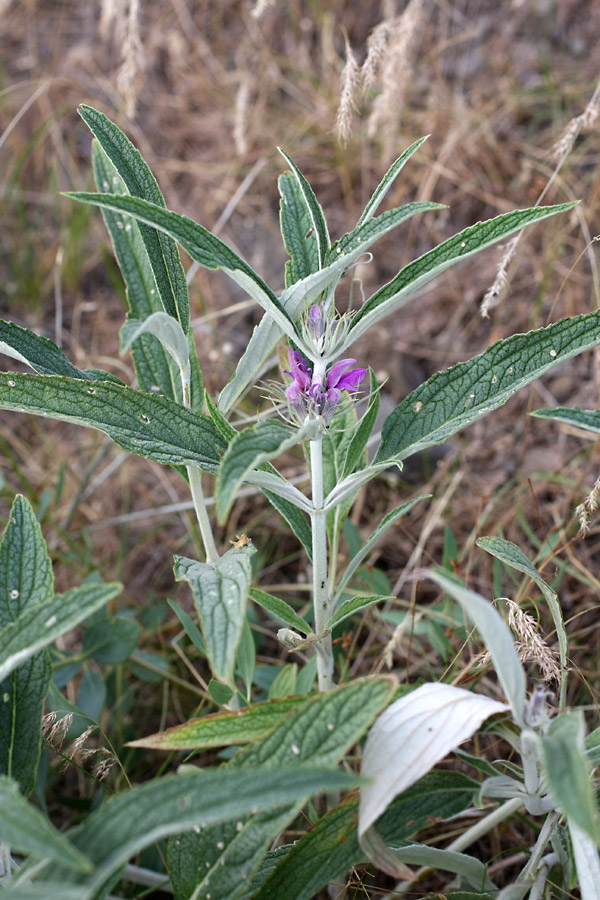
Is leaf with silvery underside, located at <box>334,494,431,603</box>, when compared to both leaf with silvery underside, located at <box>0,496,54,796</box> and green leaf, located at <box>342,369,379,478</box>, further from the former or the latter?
leaf with silvery underside, located at <box>0,496,54,796</box>

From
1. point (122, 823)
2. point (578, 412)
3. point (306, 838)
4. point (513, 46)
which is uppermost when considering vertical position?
point (513, 46)

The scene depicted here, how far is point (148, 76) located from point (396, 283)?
3043 millimetres

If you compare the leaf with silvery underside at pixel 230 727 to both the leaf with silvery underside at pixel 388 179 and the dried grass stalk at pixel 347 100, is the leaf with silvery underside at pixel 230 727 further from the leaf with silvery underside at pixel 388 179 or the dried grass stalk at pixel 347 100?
the dried grass stalk at pixel 347 100

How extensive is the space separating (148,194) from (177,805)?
2.93ft

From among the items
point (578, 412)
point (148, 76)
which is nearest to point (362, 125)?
point (148, 76)

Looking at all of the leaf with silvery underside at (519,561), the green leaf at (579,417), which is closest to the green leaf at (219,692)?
the leaf with silvery underside at (519,561)

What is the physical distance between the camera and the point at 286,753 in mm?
1019

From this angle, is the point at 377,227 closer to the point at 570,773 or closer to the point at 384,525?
the point at 384,525

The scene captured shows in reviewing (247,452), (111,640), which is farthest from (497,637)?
(111,640)

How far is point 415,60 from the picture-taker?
3.35 m

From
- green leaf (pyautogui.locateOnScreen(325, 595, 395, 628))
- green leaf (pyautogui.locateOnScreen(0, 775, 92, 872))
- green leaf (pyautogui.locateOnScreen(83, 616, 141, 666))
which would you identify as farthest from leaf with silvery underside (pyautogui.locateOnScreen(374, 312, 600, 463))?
green leaf (pyautogui.locateOnScreen(83, 616, 141, 666))

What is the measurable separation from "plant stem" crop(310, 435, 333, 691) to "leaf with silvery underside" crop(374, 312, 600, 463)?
12cm

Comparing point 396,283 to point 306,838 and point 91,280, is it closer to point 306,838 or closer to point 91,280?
point 306,838

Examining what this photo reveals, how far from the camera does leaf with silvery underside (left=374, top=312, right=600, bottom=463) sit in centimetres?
118
